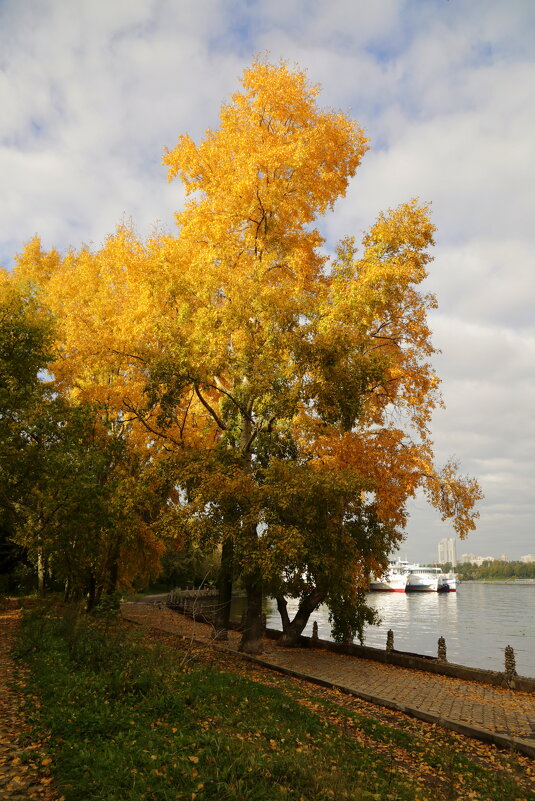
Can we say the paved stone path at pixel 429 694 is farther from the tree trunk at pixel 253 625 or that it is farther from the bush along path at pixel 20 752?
the bush along path at pixel 20 752

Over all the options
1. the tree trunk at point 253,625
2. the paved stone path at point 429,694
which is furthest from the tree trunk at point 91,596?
the tree trunk at point 253,625

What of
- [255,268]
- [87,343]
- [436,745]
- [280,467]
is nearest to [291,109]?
[255,268]

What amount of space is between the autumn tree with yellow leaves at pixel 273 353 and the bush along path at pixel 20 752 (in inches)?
230

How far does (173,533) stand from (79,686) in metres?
5.74

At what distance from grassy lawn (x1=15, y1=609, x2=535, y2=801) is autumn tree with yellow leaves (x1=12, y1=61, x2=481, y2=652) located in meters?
3.88

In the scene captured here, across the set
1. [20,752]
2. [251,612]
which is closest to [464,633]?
[251,612]

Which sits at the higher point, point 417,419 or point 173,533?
point 417,419

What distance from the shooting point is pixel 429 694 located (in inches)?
496

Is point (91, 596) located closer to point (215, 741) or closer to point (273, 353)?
point (273, 353)

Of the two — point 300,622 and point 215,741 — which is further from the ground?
point 215,741

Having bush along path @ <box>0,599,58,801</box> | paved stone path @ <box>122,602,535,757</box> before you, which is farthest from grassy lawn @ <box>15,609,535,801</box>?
paved stone path @ <box>122,602,535,757</box>

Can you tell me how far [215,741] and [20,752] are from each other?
226cm

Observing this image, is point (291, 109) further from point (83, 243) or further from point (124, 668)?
point (124, 668)

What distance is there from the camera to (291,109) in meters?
16.7
